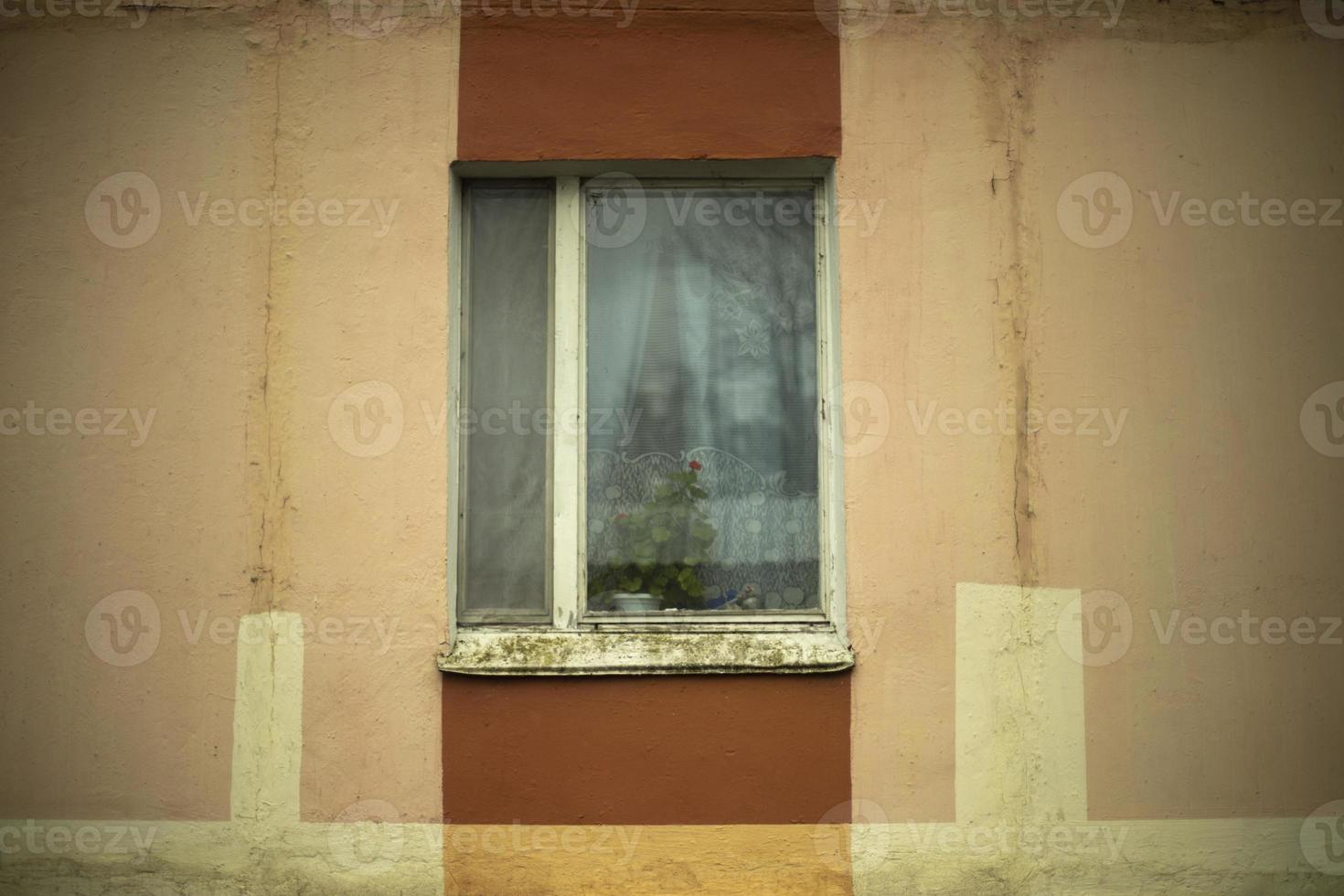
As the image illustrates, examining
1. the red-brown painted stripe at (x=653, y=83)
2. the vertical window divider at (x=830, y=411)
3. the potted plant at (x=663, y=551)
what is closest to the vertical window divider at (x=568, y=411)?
the potted plant at (x=663, y=551)

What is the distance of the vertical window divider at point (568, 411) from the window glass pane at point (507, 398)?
0.06m

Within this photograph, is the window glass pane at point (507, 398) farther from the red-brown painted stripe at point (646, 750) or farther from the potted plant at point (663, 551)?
the red-brown painted stripe at point (646, 750)

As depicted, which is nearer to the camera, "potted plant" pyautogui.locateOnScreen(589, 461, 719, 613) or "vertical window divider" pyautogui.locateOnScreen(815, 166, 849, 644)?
"vertical window divider" pyautogui.locateOnScreen(815, 166, 849, 644)

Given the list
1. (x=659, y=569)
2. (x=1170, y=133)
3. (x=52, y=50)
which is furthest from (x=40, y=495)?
(x=1170, y=133)

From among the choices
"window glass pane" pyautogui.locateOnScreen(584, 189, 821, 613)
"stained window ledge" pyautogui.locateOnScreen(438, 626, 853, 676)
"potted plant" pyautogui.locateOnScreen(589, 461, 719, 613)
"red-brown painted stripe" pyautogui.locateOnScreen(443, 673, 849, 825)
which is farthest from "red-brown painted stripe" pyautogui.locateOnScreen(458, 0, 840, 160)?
"red-brown painted stripe" pyautogui.locateOnScreen(443, 673, 849, 825)

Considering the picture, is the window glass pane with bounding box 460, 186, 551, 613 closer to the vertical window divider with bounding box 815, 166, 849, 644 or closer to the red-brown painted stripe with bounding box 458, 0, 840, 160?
the red-brown painted stripe with bounding box 458, 0, 840, 160

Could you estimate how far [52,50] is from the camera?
164 inches

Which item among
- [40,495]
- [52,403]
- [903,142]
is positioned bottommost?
[40,495]

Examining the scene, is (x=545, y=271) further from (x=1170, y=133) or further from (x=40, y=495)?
(x=1170, y=133)

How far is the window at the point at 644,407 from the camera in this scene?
4.19 meters

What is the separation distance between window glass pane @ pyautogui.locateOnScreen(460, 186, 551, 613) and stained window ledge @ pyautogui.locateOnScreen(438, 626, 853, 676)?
0.25 metres

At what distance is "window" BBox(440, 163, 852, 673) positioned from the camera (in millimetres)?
4191

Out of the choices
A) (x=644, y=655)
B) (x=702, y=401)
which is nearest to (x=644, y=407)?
(x=702, y=401)

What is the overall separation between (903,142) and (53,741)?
3.99 m
